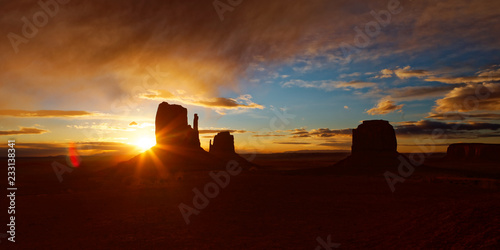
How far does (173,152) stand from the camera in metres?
72.4

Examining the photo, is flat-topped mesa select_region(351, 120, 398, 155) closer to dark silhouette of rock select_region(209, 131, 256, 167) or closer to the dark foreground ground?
the dark foreground ground

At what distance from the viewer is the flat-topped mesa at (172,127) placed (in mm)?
79812

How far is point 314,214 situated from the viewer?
53.5 ft

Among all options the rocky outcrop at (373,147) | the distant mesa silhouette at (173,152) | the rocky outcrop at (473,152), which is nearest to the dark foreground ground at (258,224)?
the distant mesa silhouette at (173,152)

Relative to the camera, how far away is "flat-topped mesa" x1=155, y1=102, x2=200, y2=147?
262 feet

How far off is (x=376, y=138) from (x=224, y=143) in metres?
61.9

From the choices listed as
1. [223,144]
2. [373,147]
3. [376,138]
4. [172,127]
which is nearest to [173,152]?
[172,127]

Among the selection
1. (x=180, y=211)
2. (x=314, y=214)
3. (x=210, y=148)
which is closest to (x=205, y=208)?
(x=180, y=211)

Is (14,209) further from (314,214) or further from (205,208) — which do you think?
(314,214)

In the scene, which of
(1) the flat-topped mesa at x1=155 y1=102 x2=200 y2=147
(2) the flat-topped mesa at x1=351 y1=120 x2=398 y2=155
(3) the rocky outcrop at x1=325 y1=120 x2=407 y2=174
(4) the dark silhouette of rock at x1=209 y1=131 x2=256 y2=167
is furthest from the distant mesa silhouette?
(2) the flat-topped mesa at x1=351 y1=120 x2=398 y2=155

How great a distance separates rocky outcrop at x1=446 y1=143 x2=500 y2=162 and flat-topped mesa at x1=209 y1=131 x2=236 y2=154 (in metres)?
99.1

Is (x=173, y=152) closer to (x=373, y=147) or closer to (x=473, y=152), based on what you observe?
(x=373, y=147)

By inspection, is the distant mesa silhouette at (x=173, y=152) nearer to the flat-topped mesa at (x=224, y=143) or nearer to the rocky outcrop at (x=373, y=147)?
the flat-topped mesa at (x=224, y=143)

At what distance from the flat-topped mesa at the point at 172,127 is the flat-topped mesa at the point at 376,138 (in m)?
47.2
